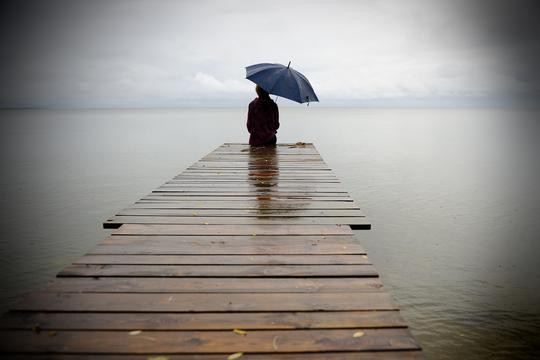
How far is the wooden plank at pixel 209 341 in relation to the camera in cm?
204

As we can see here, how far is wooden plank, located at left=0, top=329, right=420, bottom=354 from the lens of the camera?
2.04m

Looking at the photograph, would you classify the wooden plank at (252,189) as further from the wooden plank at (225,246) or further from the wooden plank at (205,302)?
the wooden plank at (205,302)

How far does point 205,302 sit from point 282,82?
6.46 metres

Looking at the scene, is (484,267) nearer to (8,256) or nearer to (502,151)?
(8,256)

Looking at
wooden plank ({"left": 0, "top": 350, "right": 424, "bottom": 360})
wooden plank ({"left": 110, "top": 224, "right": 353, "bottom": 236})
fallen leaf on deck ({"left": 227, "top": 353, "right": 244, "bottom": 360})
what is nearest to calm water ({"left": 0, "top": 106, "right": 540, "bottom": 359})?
wooden plank ({"left": 110, "top": 224, "right": 353, "bottom": 236})

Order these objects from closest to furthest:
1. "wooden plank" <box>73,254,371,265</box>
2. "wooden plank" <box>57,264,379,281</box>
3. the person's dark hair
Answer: "wooden plank" <box>57,264,379,281</box>
"wooden plank" <box>73,254,371,265</box>
the person's dark hair

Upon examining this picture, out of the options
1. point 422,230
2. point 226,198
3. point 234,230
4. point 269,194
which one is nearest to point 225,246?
point 234,230

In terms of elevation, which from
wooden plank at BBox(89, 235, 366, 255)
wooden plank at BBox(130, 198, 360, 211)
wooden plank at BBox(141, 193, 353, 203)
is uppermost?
wooden plank at BBox(141, 193, 353, 203)

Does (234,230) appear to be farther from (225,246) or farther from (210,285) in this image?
(210,285)

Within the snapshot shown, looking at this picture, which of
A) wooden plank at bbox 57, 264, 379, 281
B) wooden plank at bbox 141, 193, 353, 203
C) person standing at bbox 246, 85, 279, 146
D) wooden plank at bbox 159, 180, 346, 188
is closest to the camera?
wooden plank at bbox 57, 264, 379, 281

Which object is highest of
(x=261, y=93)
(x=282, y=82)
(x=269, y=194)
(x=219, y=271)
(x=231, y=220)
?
(x=282, y=82)

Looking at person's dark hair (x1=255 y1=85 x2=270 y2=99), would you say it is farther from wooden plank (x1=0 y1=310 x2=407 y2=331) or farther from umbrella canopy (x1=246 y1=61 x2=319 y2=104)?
wooden plank (x1=0 y1=310 x2=407 y2=331)

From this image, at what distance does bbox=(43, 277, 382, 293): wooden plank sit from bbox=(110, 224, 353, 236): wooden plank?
3.46ft

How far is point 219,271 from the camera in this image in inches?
118
